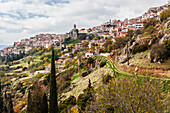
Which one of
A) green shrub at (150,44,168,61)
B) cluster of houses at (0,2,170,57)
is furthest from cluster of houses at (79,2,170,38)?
green shrub at (150,44,168,61)

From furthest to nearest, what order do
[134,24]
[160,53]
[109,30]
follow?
[109,30]
[134,24]
[160,53]

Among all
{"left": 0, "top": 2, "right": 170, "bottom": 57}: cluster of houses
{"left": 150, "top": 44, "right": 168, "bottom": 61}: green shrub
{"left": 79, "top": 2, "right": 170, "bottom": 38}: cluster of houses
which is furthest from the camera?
{"left": 0, "top": 2, "right": 170, "bottom": 57}: cluster of houses

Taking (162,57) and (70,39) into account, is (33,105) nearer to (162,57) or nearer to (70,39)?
(162,57)

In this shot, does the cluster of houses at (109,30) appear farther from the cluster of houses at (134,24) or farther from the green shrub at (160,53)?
the green shrub at (160,53)

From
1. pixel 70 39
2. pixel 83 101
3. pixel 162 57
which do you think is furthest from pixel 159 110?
pixel 70 39

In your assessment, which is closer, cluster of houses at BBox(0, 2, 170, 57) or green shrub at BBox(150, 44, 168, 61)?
green shrub at BBox(150, 44, 168, 61)

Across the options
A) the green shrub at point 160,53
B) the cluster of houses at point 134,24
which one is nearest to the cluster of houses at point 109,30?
the cluster of houses at point 134,24

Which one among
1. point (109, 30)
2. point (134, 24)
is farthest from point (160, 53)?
point (109, 30)

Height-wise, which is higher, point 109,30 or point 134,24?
point 109,30

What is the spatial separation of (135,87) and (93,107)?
3667mm

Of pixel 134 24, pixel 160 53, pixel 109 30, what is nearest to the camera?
pixel 160 53

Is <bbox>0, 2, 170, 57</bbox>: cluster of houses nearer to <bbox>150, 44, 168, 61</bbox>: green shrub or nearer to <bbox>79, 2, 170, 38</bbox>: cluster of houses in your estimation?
<bbox>79, 2, 170, 38</bbox>: cluster of houses

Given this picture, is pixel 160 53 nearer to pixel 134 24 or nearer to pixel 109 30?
pixel 134 24

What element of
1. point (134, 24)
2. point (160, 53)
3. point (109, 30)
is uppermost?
point (109, 30)
